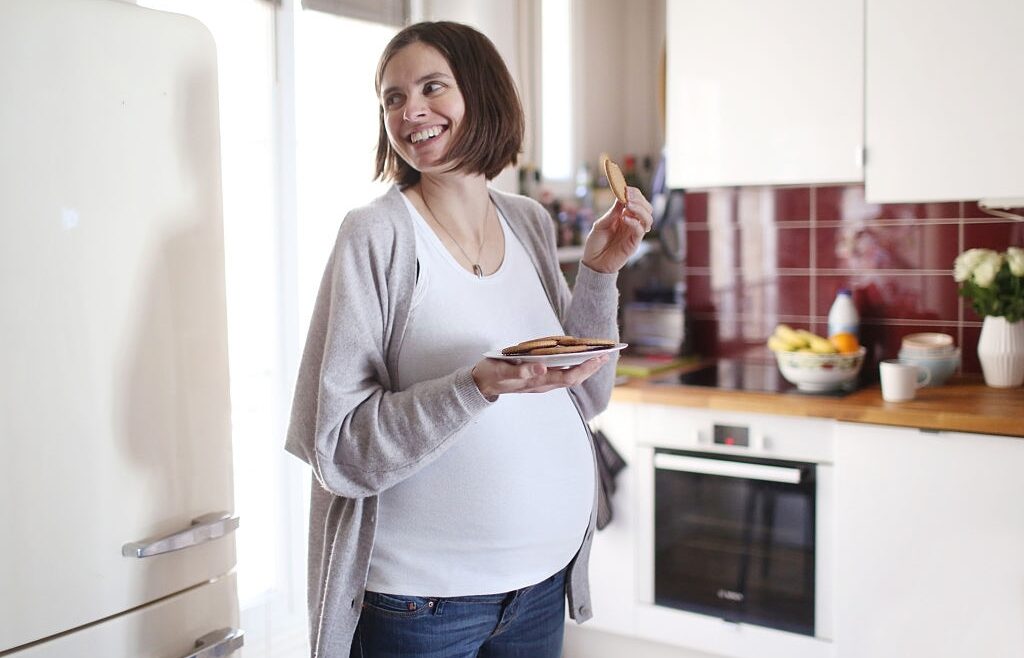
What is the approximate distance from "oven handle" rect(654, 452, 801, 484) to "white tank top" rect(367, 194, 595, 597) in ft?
3.69

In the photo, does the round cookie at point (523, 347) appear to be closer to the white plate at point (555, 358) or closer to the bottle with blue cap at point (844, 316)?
the white plate at point (555, 358)

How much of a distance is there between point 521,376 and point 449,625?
0.36 m

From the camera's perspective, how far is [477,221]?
1417 millimetres

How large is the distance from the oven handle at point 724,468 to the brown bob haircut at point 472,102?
1267mm

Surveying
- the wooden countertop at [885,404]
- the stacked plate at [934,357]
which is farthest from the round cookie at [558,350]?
the stacked plate at [934,357]

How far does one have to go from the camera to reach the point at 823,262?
285cm

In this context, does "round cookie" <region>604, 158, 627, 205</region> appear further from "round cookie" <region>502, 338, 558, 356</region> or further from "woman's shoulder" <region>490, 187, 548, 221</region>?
"round cookie" <region>502, 338, 558, 356</region>

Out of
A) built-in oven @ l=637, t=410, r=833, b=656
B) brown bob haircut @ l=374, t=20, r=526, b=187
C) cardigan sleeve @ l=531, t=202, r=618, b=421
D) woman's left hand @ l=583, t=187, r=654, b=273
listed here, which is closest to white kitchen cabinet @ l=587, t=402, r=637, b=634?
built-in oven @ l=637, t=410, r=833, b=656

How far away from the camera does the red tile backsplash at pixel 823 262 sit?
2.66 meters

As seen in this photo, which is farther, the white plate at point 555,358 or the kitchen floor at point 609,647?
the kitchen floor at point 609,647

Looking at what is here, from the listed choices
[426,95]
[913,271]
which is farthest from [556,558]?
[913,271]

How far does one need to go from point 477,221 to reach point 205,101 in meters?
0.42

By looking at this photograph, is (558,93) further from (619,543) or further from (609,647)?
(609,647)

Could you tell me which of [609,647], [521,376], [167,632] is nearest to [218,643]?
[167,632]
